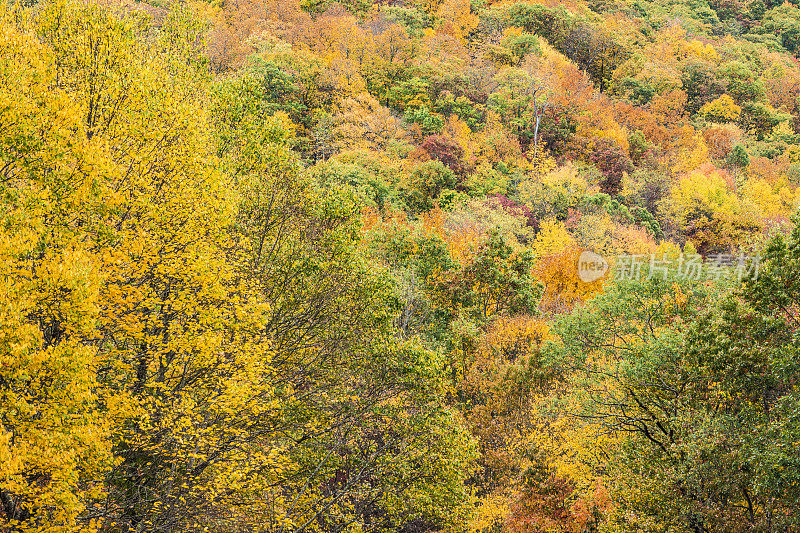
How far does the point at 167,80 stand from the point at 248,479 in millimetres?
10078

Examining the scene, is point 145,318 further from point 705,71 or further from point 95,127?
point 705,71

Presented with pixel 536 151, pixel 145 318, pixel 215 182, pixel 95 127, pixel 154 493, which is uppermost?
pixel 95 127

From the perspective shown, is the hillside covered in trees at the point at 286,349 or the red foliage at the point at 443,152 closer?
the hillside covered in trees at the point at 286,349

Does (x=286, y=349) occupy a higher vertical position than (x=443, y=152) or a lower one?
higher

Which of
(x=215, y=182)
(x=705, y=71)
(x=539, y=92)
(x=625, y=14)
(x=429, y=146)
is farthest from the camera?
(x=625, y=14)

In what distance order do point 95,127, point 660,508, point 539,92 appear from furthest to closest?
point 539,92
point 660,508
point 95,127

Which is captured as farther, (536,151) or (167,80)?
(536,151)

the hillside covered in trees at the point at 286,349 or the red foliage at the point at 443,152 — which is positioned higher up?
the hillside covered in trees at the point at 286,349

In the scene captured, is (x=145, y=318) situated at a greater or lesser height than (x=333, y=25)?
greater

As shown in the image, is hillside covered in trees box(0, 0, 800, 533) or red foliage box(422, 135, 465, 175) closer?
hillside covered in trees box(0, 0, 800, 533)

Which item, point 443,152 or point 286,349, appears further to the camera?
point 443,152

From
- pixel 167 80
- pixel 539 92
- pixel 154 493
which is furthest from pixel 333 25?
pixel 154 493

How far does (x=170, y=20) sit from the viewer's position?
18.7 meters

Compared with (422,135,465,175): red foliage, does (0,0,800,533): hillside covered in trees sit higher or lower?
higher
